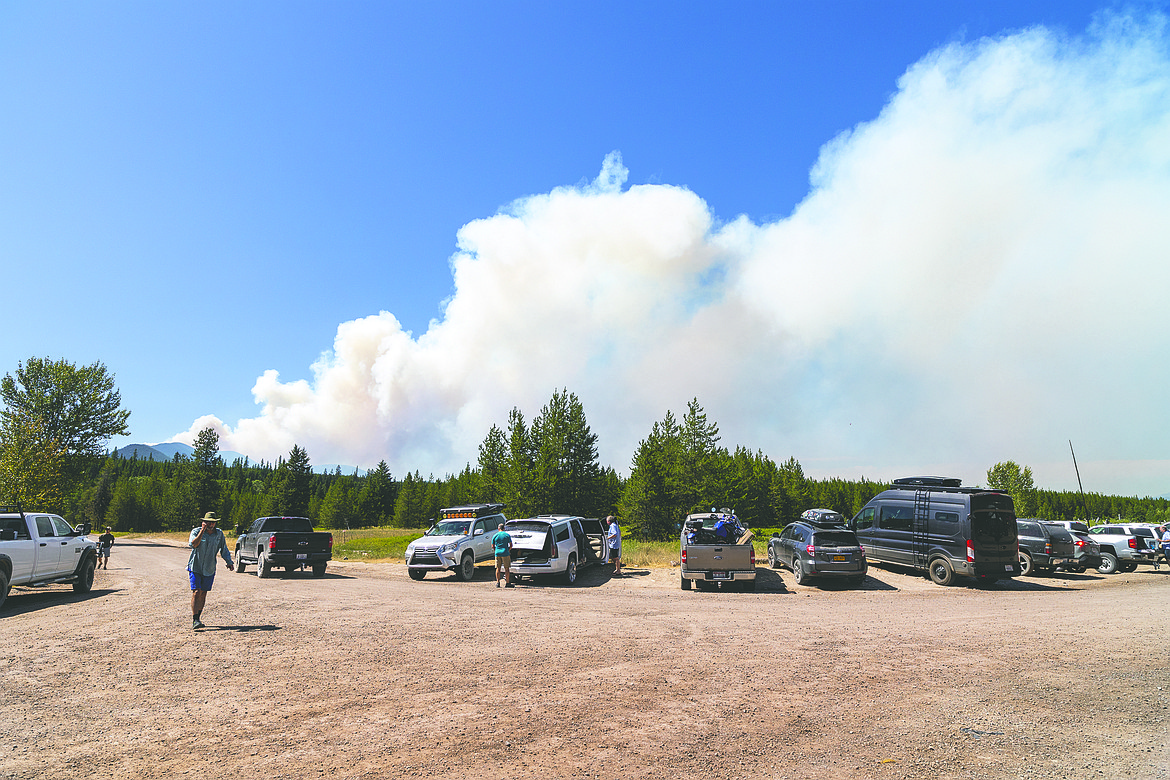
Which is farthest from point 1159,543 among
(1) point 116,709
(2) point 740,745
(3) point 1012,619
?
(1) point 116,709

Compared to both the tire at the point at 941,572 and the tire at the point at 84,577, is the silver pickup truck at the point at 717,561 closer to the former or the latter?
the tire at the point at 941,572

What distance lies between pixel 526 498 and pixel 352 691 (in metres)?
46.2

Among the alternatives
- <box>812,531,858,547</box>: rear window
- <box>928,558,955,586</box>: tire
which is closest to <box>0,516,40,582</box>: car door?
<box>812,531,858,547</box>: rear window

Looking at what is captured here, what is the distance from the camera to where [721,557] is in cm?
1662

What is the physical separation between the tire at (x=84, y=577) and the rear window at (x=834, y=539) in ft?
68.2

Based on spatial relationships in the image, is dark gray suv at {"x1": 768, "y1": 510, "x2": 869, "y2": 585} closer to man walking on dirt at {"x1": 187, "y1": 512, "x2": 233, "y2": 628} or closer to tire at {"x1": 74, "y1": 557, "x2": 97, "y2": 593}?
man walking on dirt at {"x1": 187, "y1": 512, "x2": 233, "y2": 628}

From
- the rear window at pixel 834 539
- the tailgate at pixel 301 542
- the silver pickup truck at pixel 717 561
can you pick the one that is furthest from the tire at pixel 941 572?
the tailgate at pixel 301 542

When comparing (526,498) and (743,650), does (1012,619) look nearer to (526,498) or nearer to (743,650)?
(743,650)

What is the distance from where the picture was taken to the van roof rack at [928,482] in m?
19.3

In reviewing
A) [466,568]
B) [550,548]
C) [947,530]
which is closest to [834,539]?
[947,530]

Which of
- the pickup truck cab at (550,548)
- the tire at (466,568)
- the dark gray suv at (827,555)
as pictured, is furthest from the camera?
the tire at (466,568)

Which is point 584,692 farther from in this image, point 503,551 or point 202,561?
point 503,551

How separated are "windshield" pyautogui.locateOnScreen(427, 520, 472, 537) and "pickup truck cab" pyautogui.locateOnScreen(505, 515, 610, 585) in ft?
6.74

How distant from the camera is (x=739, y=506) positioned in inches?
2677
